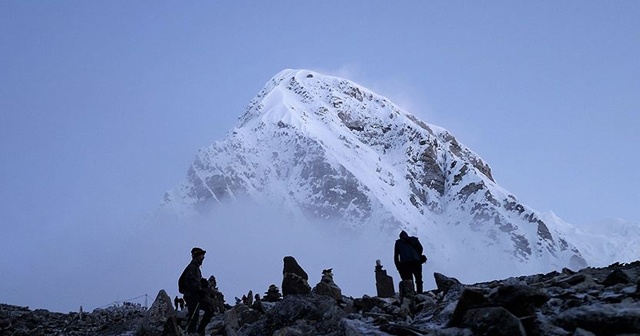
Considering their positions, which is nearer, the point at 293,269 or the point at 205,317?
the point at 205,317

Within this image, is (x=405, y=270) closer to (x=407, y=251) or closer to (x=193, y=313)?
(x=407, y=251)

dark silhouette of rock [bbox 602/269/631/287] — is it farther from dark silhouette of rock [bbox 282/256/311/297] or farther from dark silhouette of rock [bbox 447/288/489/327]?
dark silhouette of rock [bbox 282/256/311/297]

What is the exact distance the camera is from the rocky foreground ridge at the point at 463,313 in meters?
6.00

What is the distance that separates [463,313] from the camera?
6.83m

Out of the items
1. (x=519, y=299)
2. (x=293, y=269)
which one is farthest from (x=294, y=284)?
(x=519, y=299)

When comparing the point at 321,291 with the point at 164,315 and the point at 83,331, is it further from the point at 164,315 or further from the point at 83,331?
the point at 83,331

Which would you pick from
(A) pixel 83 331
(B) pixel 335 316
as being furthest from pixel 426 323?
(A) pixel 83 331

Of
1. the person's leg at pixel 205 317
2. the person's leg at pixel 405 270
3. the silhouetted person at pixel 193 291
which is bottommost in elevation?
the person's leg at pixel 205 317

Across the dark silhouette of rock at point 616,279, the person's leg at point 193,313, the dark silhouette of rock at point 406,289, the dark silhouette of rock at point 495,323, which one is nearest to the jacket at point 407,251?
the dark silhouette of rock at point 406,289

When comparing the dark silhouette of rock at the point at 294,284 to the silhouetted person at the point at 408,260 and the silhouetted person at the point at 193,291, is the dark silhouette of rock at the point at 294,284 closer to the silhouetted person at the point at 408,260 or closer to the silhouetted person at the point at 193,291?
the silhouetted person at the point at 408,260

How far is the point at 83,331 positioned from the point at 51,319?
15.4 feet

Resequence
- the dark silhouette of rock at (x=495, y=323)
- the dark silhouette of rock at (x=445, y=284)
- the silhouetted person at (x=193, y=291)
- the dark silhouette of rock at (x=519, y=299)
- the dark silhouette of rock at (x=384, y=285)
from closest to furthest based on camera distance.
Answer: the dark silhouette of rock at (x=495, y=323)
the dark silhouette of rock at (x=519, y=299)
the silhouetted person at (x=193, y=291)
the dark silhouette of rock at (x=445, y=284)
the dark silhouette of rock at (x=384, y=285)

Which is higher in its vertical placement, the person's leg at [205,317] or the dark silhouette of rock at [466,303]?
the person's leg at [205,317]

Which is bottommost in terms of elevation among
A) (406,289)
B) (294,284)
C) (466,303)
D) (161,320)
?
(466,303)
